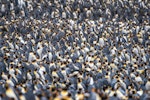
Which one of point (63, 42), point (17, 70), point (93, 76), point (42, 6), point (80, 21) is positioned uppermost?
point (42, 6)

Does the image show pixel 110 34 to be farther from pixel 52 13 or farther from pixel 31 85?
pixel 31 85

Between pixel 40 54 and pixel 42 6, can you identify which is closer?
pixel 40 54

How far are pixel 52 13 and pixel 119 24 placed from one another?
262 centimetres

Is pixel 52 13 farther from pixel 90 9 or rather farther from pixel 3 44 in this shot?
pixel 3 44

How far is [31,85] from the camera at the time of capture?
18.1ft

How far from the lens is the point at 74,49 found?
28.2 feet

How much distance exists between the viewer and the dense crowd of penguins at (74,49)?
17.4 feet

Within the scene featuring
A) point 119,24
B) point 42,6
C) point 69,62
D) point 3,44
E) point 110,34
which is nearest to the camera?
point 69,62

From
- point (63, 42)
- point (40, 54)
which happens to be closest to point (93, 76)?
point (40, 54)

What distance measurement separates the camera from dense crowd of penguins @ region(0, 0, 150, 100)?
5310 millimetres

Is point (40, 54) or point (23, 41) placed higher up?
point (23, 41)

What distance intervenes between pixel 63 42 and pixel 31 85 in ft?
13.0

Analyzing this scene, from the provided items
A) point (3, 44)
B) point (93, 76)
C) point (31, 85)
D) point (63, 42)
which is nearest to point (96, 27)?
point (63, 42)

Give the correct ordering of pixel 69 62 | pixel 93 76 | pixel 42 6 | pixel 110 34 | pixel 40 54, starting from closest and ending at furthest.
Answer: pixel 93 76 → pixel 69 62 → pixel 40 54 → pixel 110 34 → pixel 42 6
